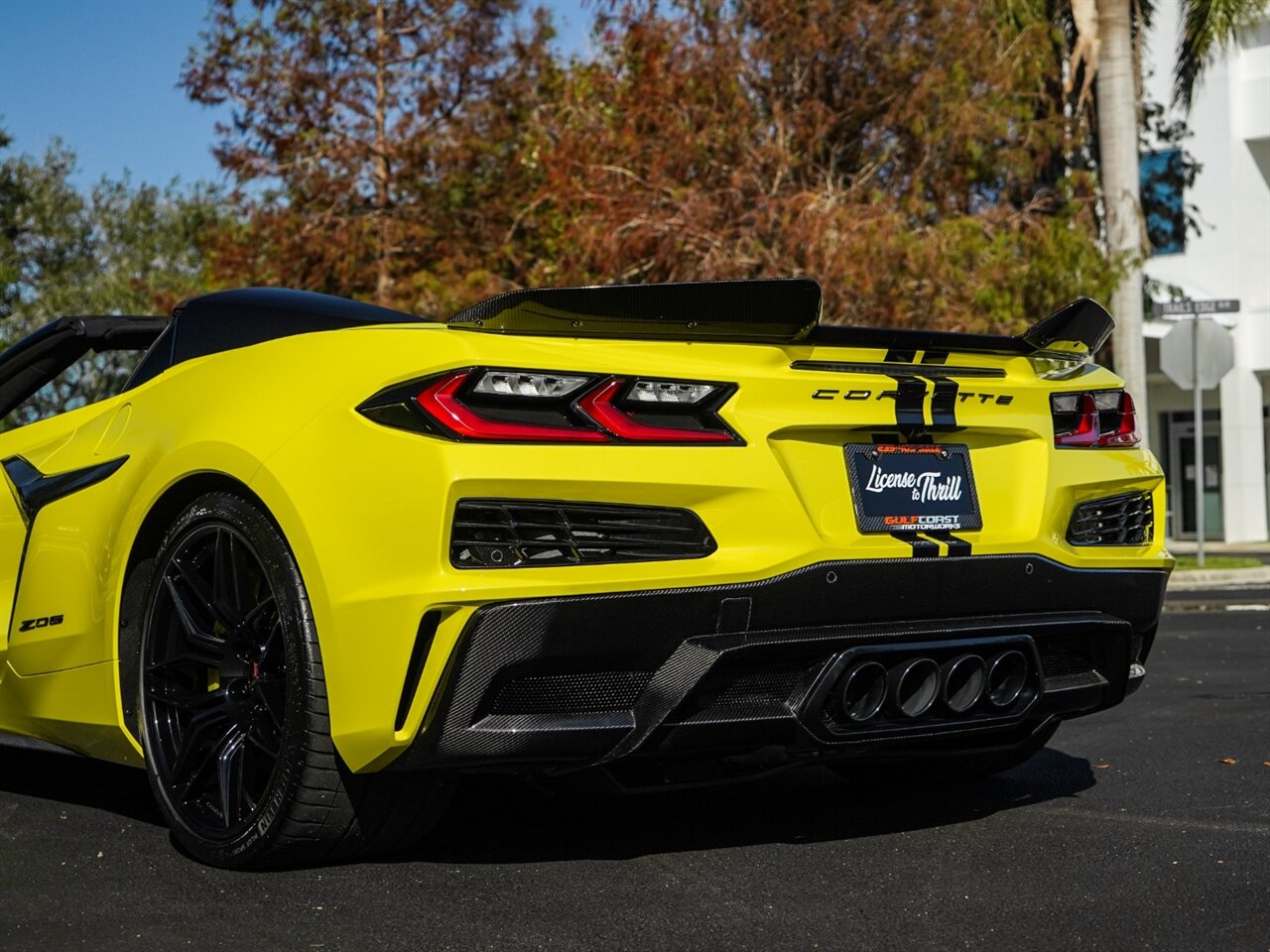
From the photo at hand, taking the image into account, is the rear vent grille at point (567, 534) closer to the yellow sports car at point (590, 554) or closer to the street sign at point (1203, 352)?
the yellow sports car at point (590, 554)

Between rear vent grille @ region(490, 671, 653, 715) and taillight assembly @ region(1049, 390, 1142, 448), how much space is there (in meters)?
1.30

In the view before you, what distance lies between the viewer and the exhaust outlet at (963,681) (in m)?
3.73

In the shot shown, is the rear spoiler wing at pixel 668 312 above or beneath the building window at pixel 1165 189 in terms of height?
above

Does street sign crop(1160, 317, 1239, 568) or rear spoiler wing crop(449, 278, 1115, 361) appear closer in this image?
rear spoiler wing crop(449, 278, 1115, 361)

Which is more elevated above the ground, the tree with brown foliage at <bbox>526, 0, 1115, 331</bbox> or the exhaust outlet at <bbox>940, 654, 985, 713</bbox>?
the tree with brown foliage at <bbox>526, 0, 1115, 331</bbox>

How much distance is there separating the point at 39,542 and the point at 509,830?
4.87 feet

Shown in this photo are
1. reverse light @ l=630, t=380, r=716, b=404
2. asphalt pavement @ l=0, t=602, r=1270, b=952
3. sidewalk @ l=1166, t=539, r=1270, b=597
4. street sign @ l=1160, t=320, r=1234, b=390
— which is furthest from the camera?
street sign @ l=1160, t=320, r=1234, b=390

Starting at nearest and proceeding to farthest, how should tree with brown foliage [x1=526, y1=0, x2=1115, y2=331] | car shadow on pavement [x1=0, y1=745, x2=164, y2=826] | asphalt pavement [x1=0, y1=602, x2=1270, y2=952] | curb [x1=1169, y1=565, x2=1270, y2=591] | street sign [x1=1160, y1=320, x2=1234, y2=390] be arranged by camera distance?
1. asphalt pavement [x1=0, y1=602, x2=1270, y2=952]
2. car shadow on pavement [x1=0, y1=745, x2=164, y2=826]
3. curb [x1=1169, y1=565, x2=1270, y2=591]
4. street sign [x1=1160, y1=320, x2=1234, y2=390]
5. tree with brown foliage [x1=526, y1=0, x2=1115, y2=331]

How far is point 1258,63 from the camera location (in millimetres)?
28109

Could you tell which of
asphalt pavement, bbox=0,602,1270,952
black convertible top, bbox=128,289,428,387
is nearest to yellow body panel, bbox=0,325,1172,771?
black convertible top, bbox=128,289,428,387

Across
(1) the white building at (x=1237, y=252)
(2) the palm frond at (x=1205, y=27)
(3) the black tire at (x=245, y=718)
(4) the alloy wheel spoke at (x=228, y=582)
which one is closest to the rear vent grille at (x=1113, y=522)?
(3) the black tire at (x=245, y=718)

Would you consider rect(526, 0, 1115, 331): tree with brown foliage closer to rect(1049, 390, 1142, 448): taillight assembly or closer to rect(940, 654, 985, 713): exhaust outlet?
rect(1049, 390, 1142, 448): taillight assembly

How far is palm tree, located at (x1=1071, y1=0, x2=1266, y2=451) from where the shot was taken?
18906 millimetres

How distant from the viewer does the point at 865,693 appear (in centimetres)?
367
